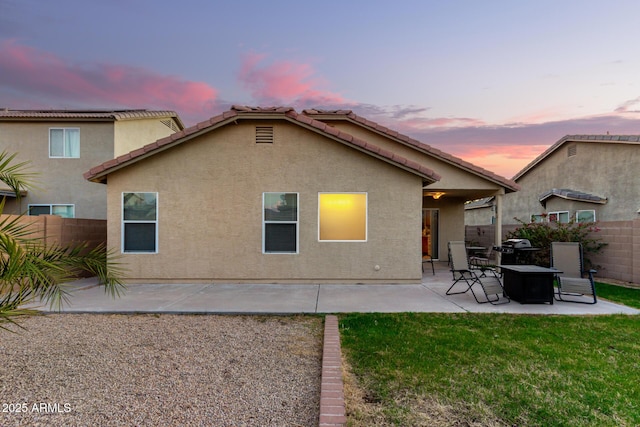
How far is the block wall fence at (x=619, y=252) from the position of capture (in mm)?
9359

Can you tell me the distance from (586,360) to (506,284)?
360cm

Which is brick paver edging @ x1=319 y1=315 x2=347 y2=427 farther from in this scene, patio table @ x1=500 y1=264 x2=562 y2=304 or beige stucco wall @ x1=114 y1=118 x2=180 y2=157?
beige stucco wall @ x1=114 y1=118 x2=180 y2=157

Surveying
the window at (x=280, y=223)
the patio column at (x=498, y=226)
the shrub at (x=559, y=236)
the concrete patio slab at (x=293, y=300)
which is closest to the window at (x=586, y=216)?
the shrub at (x=559, y=236)

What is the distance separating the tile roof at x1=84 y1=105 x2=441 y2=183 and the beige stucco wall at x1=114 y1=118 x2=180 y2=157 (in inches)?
287

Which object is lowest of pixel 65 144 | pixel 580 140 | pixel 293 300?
pixel 293 300

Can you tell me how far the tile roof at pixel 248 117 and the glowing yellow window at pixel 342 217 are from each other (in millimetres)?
1253

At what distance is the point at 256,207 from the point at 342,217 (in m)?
2.32

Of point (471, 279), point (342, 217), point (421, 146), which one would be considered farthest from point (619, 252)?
point (342, 217)

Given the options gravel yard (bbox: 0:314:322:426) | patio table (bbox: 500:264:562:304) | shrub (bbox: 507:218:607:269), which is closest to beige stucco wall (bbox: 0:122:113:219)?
gravel yard (bbox: 0:314:322:426)

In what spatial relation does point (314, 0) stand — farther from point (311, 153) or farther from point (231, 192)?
point (231, 192)

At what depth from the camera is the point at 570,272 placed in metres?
7.51

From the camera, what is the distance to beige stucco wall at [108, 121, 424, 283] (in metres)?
9.24

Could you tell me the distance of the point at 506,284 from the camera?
7.55 meters

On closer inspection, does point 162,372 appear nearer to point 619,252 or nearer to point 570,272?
point 570,272
